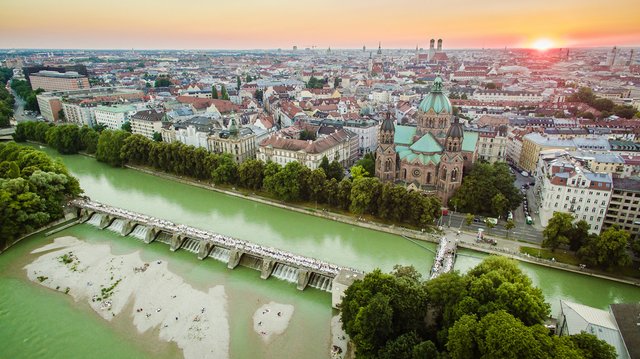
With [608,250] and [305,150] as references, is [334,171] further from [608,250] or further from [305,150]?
[608,250]

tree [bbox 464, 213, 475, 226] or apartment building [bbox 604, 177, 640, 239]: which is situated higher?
apartment building [bbox 604, 177, 640, 239]

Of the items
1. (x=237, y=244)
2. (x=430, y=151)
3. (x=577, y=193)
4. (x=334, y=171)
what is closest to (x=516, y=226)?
(x=577, y=193)

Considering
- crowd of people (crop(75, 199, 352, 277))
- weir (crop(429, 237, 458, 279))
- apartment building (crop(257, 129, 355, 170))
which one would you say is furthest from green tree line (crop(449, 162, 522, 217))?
apartment building (crop(257, 129, 355, 170))

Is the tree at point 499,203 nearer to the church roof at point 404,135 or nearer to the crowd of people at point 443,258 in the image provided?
the crowd of people at point 443,258

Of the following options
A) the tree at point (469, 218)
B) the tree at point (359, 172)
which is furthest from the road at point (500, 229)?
the tree at point (359, 172)

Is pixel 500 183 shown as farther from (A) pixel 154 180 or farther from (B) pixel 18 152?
(B) pixel 18 152

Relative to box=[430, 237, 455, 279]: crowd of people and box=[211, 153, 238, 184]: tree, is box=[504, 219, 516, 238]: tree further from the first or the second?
box=[211, 153, 238, 184]: tree

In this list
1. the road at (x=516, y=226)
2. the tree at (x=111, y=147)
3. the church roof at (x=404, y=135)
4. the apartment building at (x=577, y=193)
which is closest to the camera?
the apartment building at (x=577, y=193)
